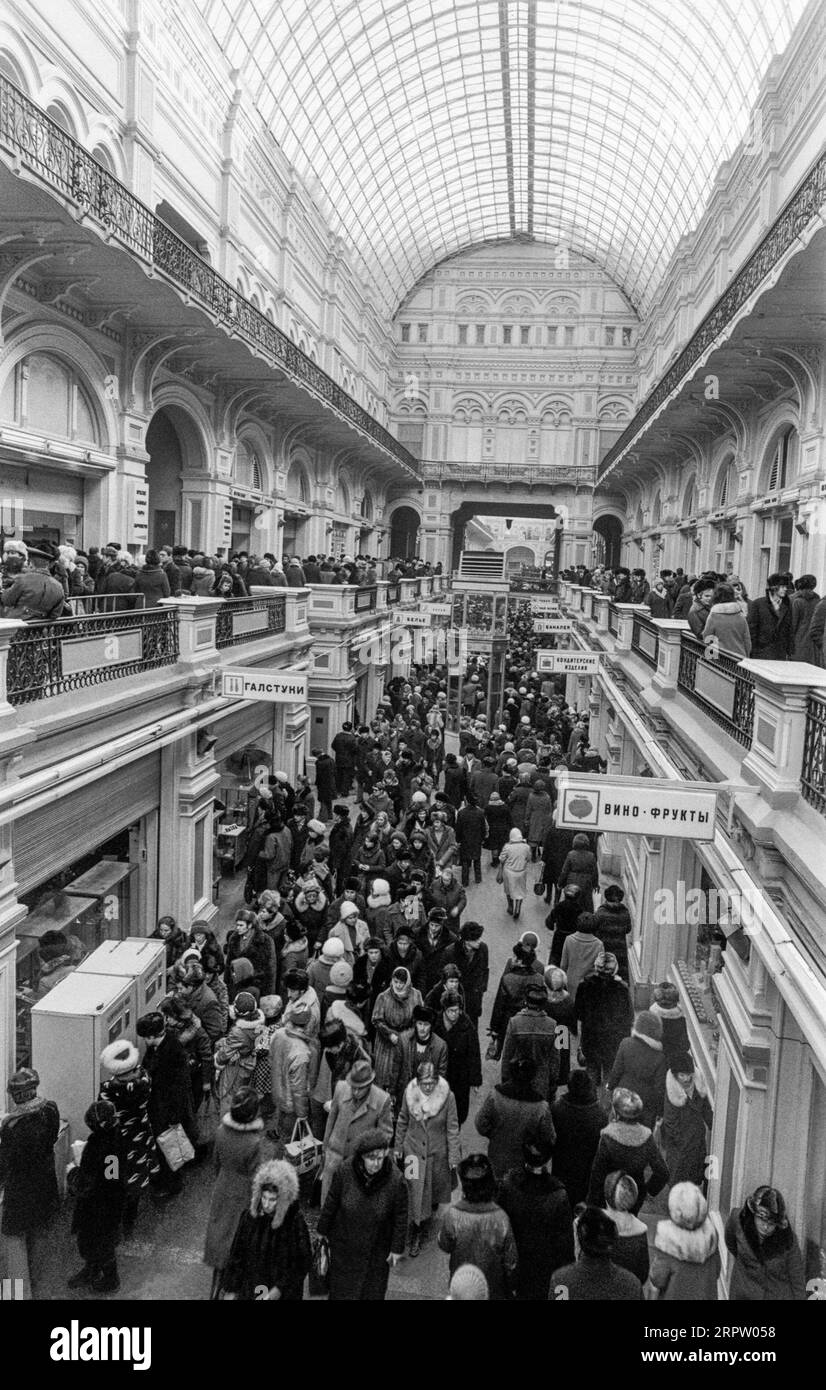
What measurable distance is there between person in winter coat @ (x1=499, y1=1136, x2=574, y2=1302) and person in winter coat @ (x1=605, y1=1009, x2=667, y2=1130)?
1.60 metres

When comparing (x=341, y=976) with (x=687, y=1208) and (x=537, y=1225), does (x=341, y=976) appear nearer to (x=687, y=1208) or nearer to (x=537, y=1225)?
(x=537, y=1225)

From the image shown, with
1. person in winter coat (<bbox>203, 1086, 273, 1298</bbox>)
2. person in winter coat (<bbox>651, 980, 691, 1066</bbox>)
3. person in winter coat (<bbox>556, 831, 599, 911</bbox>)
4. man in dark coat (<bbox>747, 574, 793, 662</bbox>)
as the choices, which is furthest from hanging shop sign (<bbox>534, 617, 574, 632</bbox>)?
person in winter coat (<bbox>203, 1086, 273, 1298</bbox>)

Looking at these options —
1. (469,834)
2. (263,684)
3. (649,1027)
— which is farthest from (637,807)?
(469,834)

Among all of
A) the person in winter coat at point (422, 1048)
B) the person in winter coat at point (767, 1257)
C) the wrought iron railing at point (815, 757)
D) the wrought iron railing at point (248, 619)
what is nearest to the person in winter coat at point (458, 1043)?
the person in winter coat at point (422, 1048)

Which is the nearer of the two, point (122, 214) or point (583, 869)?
point (583, 869)

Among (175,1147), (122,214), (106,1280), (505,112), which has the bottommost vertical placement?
(106,1280)

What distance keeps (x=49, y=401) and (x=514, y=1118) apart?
1145cm

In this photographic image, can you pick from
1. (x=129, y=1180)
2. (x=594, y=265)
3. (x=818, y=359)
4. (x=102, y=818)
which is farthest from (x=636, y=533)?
(x=129, y=1180)

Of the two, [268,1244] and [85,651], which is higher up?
[85,651]

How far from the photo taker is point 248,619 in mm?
13727

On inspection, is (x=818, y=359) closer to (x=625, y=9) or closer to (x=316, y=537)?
(x=316, y=537)

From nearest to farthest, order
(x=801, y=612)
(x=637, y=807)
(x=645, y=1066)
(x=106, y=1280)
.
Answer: (x=106, y=1280) < (x=637, y=807) < (x=645, y=1066) < (x=801, y=612)

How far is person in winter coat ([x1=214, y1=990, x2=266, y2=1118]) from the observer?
6.47 m

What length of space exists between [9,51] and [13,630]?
10.0 meters
